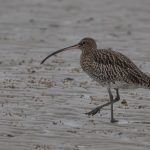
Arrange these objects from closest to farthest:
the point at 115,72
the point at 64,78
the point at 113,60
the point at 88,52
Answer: the point at 115,72
the point at 113,60
the point at 88,52
the point at 64,78

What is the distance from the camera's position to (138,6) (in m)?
27.0

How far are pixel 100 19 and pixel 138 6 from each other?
2.60 metres

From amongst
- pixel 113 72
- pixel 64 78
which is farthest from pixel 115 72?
pixel 64 78

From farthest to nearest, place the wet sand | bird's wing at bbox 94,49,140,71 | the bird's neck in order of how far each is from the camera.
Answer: the bird's neck
bird's wing at bbox 94,49,140,71
the wet sand

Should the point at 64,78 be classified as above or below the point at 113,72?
below

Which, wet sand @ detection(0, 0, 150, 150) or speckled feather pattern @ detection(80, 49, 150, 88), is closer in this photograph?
wet sand @ detection(0, 0, 150, 150)

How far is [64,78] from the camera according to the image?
52.5ft

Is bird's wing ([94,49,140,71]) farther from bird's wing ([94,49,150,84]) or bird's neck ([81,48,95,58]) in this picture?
bird's neck ([81,48,95,58])

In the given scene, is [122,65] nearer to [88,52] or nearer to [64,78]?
[88,52]

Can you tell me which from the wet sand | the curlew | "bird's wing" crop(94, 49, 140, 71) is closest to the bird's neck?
the curlew

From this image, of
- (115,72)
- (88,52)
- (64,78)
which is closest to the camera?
(115,72)

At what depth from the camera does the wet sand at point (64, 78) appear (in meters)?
11.1

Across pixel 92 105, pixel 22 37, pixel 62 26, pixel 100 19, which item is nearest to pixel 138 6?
pixel 100 19

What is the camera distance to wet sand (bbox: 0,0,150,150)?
11062 millimetres
